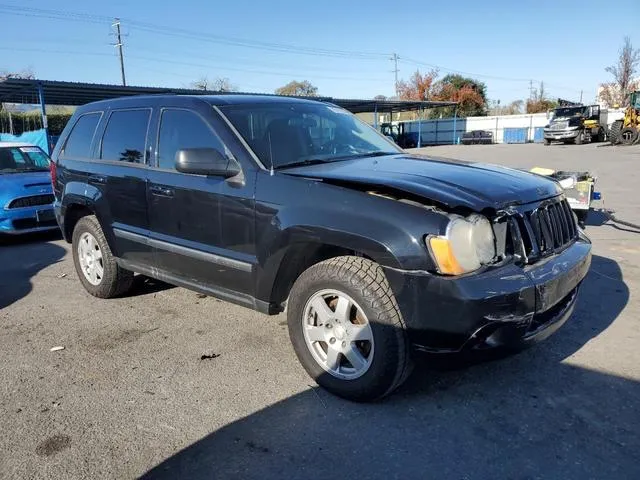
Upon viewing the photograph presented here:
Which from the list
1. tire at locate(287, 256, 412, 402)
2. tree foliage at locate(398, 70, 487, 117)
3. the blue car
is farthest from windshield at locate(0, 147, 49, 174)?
tree foliage at locate(398, 70, 487, 117)

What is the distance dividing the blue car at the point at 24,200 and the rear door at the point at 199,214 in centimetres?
507

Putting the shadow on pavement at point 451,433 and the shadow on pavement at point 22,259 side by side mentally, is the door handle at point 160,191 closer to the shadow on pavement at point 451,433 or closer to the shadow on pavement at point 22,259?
the shadow on pavement at point 451,433

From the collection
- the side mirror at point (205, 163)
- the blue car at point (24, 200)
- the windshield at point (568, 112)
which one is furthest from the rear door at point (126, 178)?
the windshield at point (568, 112)

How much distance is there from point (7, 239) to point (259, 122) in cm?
692

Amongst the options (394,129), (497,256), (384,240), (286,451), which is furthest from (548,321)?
(394,129)

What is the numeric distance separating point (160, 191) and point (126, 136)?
827 millimetres

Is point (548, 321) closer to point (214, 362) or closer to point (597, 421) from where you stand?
point (597, 421)

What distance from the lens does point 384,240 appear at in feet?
9.39

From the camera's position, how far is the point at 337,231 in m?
3.04

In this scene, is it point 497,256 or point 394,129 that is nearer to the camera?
point 497,256

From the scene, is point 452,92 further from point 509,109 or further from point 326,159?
point 326,159

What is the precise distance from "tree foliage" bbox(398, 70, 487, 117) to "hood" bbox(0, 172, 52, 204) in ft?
206

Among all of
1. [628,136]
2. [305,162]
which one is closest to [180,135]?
[305,162]

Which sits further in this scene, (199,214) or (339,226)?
(199,214)
